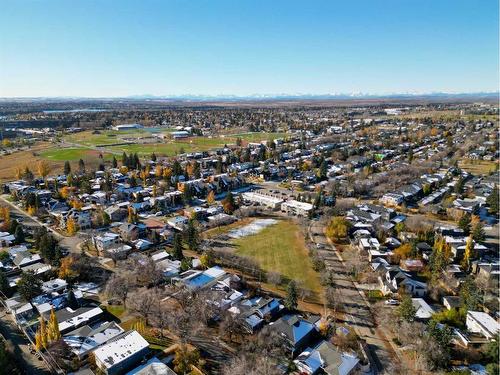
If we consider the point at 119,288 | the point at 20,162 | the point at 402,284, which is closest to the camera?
the point at 119,288

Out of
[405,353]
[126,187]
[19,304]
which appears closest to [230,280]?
Answer: [405,353]

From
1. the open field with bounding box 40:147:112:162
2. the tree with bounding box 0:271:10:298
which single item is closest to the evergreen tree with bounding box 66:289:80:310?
the tree with bounding box 0:271:10:298

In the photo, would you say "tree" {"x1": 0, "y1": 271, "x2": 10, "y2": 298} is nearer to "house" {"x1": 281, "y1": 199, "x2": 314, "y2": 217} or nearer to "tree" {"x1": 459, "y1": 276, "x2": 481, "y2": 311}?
"house" {"x1": 281, "y1": 199, "x2": 314, "y2": 217}

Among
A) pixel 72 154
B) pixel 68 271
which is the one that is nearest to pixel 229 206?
pixel 68 271

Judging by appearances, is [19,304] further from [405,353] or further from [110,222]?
[405,353]

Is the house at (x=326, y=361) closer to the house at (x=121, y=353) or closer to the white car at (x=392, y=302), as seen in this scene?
the white car at (x=392, y=302)

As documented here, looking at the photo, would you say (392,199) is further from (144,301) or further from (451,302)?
(144,301)

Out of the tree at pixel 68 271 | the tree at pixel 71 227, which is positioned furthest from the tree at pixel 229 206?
the tree at pixel 68 271
